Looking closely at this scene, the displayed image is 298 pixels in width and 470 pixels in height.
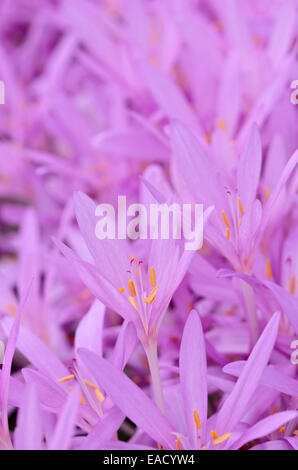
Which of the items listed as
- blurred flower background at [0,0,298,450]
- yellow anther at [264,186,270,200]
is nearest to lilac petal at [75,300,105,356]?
blurred flower background at [0,0,298,450]

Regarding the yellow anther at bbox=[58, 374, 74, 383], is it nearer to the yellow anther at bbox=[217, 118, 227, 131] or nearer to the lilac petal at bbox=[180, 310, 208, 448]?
the lilac petal at bbox=[180, 310, 208, 448]

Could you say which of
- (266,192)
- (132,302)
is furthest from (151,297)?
(266,192)

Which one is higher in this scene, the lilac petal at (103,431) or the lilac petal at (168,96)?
the lilac petal at (168,96)

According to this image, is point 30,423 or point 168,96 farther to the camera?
point 168,96

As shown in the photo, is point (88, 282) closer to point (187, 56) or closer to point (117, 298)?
point (117, 298)

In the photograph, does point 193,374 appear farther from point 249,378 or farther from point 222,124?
point 222,124

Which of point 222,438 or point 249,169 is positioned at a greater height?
point 249,169

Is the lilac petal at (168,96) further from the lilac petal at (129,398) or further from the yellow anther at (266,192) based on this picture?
the lilac petal at (129,398)

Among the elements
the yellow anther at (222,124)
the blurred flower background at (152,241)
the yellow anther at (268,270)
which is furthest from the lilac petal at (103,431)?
the yellow anther at (222,124)
